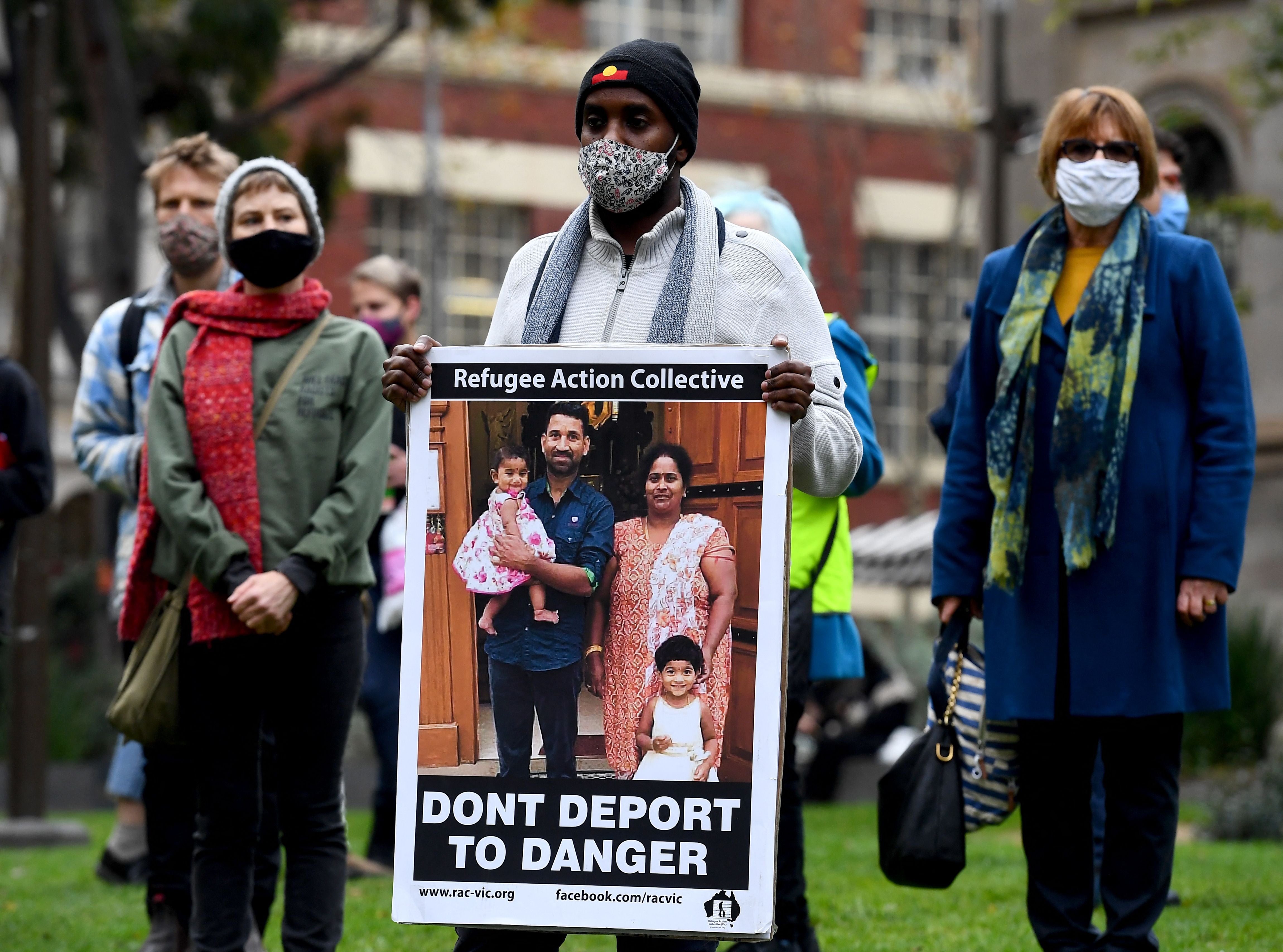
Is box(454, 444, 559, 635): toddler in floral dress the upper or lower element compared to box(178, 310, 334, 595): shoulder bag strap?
lower

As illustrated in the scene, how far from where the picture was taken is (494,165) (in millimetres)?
32156

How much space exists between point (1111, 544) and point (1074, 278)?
0.78 metres

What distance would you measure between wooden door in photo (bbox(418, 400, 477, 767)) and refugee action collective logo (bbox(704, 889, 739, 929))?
0.54 meters

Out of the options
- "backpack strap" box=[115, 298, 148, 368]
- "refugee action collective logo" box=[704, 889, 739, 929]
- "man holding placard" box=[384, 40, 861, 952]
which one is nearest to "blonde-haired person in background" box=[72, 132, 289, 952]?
"backpack strap" box=[115, 298, 148, 368]

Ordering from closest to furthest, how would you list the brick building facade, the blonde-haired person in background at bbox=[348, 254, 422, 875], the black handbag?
the black handbag, the blonde-haired person in background at bbox=[348, 254, 422, 875], the brick building facade

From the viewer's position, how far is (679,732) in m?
3.83

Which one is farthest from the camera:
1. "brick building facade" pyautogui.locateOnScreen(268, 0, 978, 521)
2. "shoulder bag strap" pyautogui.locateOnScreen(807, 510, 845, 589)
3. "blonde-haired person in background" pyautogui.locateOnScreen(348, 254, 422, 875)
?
"brick building facade" pyautogui.locateOnScreen(268, 0, 978, 521)

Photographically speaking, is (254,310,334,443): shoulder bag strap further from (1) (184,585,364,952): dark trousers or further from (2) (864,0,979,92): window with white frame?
(2) (864,0,979,92): window with white frame

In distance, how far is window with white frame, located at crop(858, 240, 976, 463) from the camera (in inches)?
1316

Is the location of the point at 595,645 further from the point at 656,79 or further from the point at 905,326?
the point at 905,326

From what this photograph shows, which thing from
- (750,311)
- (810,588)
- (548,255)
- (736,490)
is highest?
(548,255)

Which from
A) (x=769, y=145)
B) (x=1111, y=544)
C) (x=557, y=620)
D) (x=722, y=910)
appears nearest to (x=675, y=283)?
(x=557, y=620)

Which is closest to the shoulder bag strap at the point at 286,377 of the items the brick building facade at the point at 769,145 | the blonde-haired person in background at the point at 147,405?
the blonde-haired person in background at the point at 147,405

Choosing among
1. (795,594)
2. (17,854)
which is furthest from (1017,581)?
(17,854)
